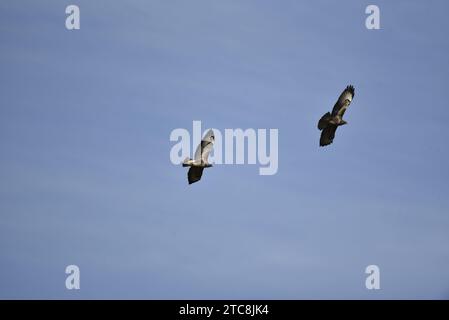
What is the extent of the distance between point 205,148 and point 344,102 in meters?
10.8

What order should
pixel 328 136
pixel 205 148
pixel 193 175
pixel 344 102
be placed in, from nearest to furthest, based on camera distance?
pixel 205 148 < pixel 193 175 < pixel 344 102 < pixel 328 136

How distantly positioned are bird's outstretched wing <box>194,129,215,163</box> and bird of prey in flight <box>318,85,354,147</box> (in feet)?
26.4

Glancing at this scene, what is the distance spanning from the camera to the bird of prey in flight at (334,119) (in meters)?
76.8

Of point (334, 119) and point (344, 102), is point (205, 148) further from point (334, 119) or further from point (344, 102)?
point (344, 102)

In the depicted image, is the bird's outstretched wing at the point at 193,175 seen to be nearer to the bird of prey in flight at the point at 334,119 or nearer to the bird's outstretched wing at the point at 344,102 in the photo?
the bird of prey in flight at the point at 334,119

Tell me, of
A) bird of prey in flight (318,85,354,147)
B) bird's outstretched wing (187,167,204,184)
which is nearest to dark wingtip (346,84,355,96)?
bird of prey in flight (318,85,354,147)

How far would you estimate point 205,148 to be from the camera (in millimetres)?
75812

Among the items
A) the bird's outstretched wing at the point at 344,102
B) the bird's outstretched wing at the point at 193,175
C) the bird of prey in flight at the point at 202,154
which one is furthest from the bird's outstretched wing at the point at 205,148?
the bird's outstretched wing at the point at 344,102

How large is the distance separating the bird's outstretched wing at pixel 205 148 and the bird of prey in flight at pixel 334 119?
26.4 feet

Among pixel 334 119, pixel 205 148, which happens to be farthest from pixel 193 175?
pixel 334 119
